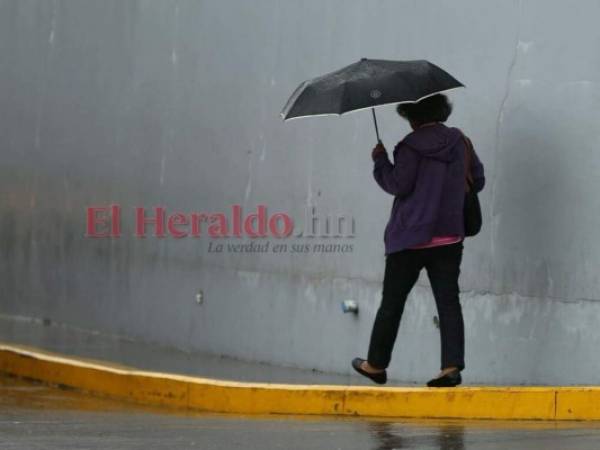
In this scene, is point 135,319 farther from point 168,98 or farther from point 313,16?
point 313,16

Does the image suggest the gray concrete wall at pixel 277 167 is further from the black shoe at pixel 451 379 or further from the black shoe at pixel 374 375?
the black shoe at pixel 374 375

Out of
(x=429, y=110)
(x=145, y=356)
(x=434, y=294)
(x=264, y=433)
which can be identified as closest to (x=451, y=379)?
(x=434, y=294)

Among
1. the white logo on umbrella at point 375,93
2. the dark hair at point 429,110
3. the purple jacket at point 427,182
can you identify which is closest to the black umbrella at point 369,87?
the white logo on umbrella at point 375,93

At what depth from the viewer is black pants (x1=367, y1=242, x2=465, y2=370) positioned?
8.34 metres

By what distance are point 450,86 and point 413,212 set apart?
69 cm

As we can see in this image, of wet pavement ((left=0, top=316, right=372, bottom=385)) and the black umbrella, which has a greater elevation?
the black umbrella

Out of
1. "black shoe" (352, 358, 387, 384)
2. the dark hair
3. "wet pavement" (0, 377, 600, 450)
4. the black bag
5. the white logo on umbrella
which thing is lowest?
"wet pavement" (0, 377, 600, 450)

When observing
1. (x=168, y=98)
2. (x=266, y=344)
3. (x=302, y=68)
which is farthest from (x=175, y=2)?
(x=266, y=344)

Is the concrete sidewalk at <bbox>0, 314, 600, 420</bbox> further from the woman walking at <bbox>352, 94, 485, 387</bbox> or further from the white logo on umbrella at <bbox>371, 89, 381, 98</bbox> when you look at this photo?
the white logo on umbrella at <bbox>371, 89, 381, 98</bbox>

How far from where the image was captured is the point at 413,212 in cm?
833

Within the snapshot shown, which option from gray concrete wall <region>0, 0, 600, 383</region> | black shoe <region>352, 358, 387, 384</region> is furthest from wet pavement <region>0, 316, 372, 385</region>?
Answer: black shoe <region>352, 358, 387, 384</region>

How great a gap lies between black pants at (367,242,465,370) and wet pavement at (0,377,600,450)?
1.35 feet

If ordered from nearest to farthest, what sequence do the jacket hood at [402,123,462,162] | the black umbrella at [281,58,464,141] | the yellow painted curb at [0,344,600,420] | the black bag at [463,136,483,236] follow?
1. the yellow painted curb at [0,344,600,420]
2. the black umbrella at [281,58,464,141]
3. the jacket hood at [402,123,462,162]
4. the black bag at [463,136,483,236]

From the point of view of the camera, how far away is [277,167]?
10758mm
